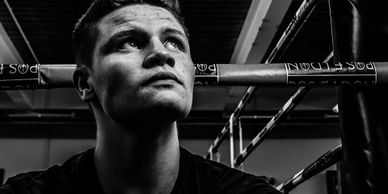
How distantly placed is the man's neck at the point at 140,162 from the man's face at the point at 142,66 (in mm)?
90

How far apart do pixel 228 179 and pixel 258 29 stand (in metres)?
3.01

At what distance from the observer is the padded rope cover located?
127 cm

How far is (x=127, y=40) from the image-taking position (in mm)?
1348

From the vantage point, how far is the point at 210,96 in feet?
21.5

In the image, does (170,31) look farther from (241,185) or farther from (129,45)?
(241,185)

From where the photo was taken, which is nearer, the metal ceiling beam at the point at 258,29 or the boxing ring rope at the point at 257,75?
the boxing ring rope at the point at 257,75

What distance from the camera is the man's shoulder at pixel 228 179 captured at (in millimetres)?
1286

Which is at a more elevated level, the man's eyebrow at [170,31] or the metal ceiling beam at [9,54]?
the metal ceiling beam at [9,54]

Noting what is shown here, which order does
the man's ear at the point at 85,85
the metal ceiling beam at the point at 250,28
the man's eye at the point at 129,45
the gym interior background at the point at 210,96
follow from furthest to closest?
the gym interior background at the point at 210,96
the metal ceiling beam at the point at 250,28
the man's ear at the point at 85,85
the man's eye at the point at 129,45

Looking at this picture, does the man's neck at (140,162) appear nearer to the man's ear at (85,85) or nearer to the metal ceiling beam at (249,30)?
the man's ear at (85,85)

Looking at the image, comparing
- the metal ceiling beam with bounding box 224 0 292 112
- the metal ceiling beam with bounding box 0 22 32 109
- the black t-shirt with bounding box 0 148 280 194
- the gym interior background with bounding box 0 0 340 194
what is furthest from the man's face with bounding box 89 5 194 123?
the metal ceiling beam with bounding box 0 22 32 109

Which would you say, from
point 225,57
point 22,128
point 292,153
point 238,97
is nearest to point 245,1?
point 225,57

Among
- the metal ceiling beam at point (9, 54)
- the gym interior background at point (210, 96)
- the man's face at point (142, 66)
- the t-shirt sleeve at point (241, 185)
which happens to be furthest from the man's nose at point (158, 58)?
the metal ceiling beam at point (9, 54)

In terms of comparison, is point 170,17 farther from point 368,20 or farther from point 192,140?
point 192,140
